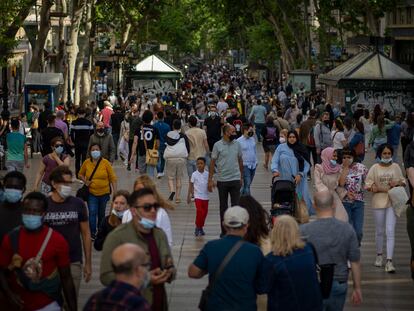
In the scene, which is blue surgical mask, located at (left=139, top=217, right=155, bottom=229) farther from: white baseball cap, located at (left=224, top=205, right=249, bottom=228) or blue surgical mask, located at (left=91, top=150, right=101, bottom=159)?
blue surgical mask, located at (left=91, top=150, right=101, bottom=159)

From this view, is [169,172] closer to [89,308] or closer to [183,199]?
[183,199]

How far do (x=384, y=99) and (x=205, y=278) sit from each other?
3095 centimetres

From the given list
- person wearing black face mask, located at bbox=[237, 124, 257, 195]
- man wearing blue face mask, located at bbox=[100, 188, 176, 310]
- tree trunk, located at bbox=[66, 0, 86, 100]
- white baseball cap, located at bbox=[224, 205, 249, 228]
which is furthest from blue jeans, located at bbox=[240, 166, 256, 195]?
tree trunk, located at bbox=[66, 0, 86, 100]

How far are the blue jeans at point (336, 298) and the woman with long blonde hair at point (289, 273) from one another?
1.04 metres

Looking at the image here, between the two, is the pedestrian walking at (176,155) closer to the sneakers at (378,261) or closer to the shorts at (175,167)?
the shorts at (175,167)

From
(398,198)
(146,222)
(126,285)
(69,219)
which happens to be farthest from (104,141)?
(126,285)

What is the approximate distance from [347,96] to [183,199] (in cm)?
2272

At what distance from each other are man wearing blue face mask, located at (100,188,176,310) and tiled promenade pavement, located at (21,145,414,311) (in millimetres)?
4108

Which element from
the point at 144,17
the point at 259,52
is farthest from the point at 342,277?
the point at 259,52

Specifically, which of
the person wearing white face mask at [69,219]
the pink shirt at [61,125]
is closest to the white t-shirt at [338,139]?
the pink shirt at [61,125]

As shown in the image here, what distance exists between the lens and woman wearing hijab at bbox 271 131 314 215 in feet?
57.8

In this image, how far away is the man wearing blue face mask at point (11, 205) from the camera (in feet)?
34.8

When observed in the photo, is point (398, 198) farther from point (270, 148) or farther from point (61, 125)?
point (270, 148)

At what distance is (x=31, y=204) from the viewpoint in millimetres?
9414
